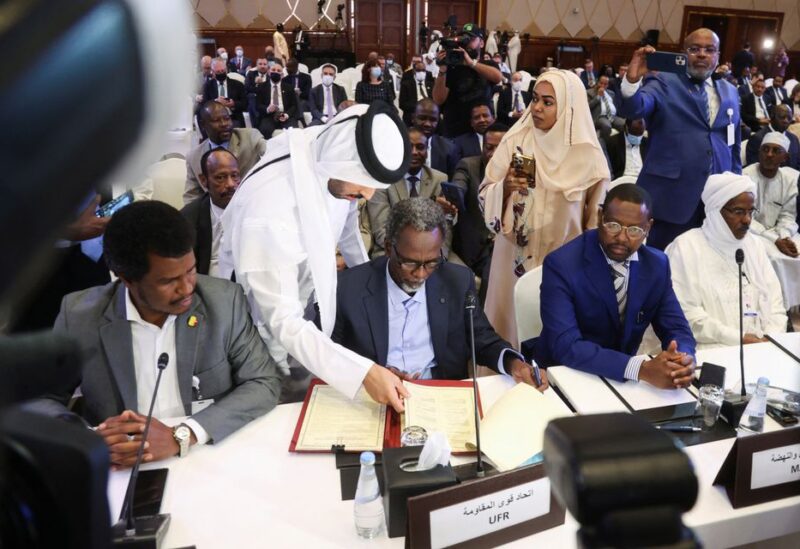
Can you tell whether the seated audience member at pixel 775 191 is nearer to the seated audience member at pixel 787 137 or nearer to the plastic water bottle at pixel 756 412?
the seated audience member at pixel 787 137

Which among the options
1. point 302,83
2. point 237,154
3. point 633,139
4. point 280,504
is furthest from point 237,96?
point 280,504

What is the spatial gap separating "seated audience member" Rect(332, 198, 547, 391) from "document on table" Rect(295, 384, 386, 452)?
1.28 ft

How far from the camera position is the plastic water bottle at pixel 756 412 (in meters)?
1.79

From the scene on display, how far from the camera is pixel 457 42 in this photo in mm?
5094

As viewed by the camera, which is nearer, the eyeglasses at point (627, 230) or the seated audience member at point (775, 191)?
the eyeglasses at point (627, 230)

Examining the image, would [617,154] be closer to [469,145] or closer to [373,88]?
[469,145]

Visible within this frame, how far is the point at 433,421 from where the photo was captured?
5.74 feet

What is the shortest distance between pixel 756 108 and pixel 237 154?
794cm

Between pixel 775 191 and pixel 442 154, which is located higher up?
pixel 442 154

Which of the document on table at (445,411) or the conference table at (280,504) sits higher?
the document on table at (445,411)

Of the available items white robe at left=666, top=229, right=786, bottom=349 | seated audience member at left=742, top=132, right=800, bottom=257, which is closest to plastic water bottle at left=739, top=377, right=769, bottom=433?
white robe at left=666, top=229, right=786, bottom=349

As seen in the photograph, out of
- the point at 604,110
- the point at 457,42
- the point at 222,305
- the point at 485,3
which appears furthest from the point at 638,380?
the point at 485,3

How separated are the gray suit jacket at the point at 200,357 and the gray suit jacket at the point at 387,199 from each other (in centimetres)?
192

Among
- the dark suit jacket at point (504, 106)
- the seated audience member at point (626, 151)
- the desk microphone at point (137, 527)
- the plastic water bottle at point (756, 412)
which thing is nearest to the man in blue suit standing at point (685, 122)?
the seated audience member at point (626, 151)
